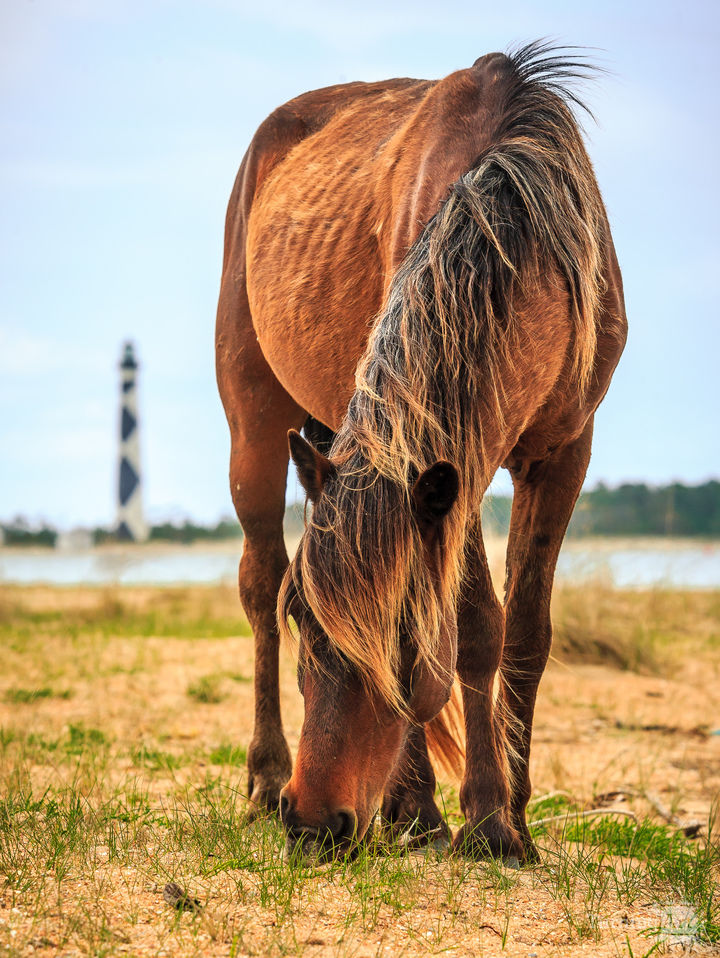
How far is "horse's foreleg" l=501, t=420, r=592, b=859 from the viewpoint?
135 inches

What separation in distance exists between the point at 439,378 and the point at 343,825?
1113 mm

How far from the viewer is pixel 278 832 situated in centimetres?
292

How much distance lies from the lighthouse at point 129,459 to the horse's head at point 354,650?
25.4m

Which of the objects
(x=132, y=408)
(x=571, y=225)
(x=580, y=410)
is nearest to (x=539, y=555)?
(x=580, y=410)

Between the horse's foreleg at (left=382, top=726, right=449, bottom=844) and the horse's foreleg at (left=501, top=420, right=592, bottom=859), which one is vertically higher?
the horse's foreleg at (left=501, top=420, right=592, bottom=859)

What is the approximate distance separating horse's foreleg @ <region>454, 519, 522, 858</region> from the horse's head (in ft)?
1.85

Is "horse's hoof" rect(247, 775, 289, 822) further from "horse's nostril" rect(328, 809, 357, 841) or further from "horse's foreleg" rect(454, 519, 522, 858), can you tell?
"horse's nostril" rect(328, 809, 357, 841)

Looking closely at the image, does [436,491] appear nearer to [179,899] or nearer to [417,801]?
[179,899]

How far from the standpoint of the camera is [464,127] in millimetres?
3354

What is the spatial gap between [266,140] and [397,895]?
362 cm

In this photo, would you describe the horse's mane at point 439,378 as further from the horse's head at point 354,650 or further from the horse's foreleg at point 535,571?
the horse's foreleg at point 535,571

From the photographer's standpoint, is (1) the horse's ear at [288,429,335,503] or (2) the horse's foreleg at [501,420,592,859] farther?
(2) the horse's foreleg at [501,420,592,859]

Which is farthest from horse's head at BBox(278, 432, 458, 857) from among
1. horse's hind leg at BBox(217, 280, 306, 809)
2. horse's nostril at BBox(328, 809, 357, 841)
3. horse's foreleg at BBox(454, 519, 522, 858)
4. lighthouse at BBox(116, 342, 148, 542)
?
lighthouse at BBox(116, 342, 148, 542)

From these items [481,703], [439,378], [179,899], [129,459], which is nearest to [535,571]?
[481,703]
